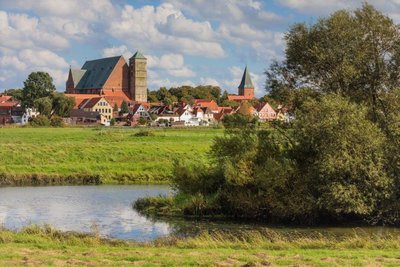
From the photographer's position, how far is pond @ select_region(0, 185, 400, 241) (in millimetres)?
26987

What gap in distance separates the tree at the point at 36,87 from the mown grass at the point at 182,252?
145441mm

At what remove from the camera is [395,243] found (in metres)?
19.7

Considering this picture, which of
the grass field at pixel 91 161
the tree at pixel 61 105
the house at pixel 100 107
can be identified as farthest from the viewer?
the house at pixel 100 107

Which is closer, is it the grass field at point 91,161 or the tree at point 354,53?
the tree at point 354,53

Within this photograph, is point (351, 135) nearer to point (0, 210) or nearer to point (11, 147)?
point (0, 210)

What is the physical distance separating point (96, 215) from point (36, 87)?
137005 mm

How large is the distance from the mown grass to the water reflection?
511cm

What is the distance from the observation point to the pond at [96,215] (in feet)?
88.5

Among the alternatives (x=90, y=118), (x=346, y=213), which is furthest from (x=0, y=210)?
(x=90, y=118)

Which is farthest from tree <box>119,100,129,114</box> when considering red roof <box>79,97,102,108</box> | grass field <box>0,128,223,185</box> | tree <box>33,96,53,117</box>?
grass field <box>0,128,223,185</box>

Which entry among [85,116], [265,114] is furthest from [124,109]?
[265,114]

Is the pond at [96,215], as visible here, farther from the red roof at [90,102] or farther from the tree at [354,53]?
the red roof at [90,102]

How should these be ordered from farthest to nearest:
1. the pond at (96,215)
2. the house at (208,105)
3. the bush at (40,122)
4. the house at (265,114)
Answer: the house at (208,105), the bush at (40,122), the house at (265,114), the pond at (96,215)

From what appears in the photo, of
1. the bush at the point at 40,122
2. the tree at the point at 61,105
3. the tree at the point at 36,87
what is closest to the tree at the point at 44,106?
the tree at the point at 61,105
